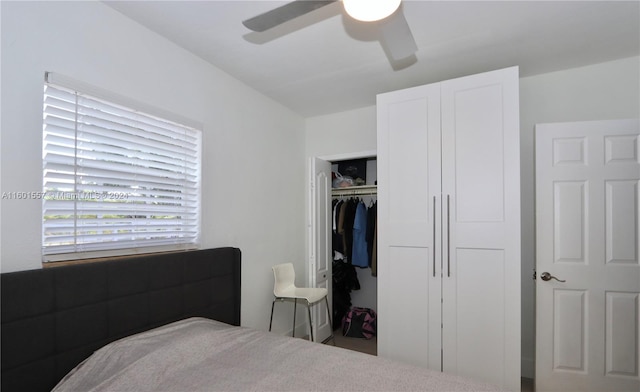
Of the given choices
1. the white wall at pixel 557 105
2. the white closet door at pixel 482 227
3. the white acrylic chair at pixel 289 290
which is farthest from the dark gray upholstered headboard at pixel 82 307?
the white wall at pixel 557 105

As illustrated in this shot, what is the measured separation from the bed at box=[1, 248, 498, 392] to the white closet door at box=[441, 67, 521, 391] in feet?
3.28

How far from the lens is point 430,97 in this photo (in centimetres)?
242

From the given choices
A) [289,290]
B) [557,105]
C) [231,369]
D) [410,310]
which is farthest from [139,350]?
[557,105]

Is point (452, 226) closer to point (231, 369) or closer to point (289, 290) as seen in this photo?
point (289, 290)

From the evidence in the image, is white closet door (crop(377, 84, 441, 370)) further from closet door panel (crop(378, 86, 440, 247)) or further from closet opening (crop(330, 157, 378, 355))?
closet opening (crop(330, 157, 378, 355))

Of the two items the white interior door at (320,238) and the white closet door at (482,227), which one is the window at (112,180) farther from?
the white closet door at (482,227)

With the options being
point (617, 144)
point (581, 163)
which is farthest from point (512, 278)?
point (617, 144)

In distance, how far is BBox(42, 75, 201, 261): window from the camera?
1.52 meters

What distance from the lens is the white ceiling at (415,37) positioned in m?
1.80

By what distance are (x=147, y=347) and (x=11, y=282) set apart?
2.04 ft

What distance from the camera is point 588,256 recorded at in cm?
219
